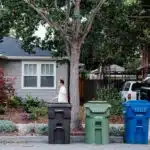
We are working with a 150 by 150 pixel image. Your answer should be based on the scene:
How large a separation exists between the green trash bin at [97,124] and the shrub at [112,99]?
5908 mm

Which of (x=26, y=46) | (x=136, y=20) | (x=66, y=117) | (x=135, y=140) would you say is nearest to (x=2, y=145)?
(x=66, y=117)

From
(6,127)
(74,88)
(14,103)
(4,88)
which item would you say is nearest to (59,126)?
(6,127)

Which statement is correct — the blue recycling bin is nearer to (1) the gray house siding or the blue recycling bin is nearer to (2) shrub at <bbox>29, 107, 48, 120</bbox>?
(2) shrub at <bbox>29, 107, 48, 120</bbox>

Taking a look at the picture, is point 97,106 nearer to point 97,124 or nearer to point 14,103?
point 97,124

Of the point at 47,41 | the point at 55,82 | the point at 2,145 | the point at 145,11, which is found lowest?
the point at 2,145

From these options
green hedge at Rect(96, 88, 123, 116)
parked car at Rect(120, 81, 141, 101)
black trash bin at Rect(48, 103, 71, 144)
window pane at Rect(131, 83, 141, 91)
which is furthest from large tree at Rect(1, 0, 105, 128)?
window pane at Rect(131, 83, 141, 91)

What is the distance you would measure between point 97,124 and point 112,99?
7.20 metres

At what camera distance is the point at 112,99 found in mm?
20562

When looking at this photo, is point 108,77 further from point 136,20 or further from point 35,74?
point 136,20

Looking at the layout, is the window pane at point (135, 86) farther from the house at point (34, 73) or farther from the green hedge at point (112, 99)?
the house at point (34, 73)

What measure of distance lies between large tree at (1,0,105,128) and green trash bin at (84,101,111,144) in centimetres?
208

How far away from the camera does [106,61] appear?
120 ft

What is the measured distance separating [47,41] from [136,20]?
4.37 meters

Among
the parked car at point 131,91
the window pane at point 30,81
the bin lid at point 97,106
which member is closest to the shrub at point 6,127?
the bin lid at point 97,106
